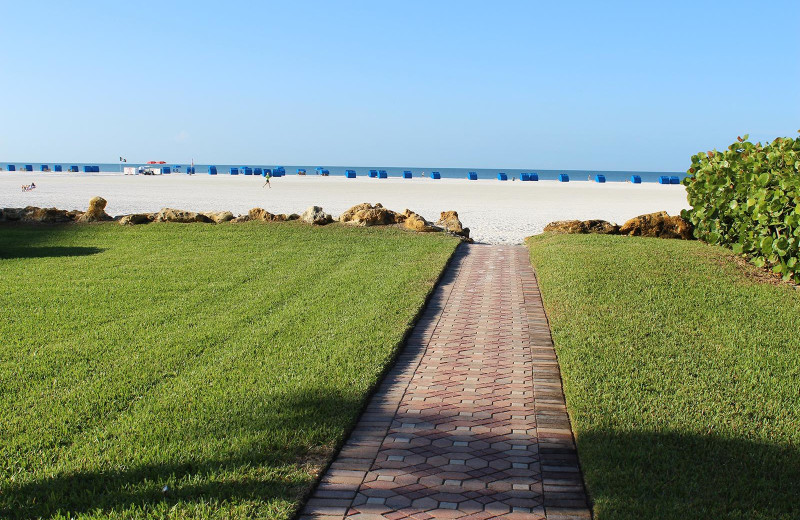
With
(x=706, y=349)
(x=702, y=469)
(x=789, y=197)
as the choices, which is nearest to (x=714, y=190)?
(x=789, y=197)

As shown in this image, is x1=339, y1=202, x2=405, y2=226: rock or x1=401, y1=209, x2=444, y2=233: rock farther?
x1=339, y1=202, x2=405, y2=226: rock

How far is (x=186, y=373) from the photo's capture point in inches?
213

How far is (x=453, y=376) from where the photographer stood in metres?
5.53

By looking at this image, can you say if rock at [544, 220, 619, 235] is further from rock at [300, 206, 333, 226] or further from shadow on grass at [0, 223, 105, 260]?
shadow on grass at [0, 223, 105, 260]

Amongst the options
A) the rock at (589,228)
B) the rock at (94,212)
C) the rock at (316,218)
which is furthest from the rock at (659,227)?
the rock at (94,212)

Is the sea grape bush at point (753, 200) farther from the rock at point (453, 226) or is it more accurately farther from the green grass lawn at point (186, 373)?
the rock at point (453, 226)

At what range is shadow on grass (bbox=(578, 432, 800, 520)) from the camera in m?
3.39

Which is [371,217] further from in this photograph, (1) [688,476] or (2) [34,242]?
(1) [688,476]

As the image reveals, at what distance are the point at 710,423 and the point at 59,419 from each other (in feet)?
14.1

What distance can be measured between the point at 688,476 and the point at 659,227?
1141 centimetres

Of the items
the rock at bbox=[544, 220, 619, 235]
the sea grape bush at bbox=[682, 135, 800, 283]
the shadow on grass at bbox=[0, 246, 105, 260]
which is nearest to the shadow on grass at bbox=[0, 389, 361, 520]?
the sea grape bush at bbox=[682, 135, 800, 283]

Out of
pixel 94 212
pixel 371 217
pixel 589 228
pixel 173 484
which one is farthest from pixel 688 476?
pixel 94 212

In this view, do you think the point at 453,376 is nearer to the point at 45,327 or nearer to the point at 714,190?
the point at 45,327

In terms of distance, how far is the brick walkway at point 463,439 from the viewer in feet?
11.4
